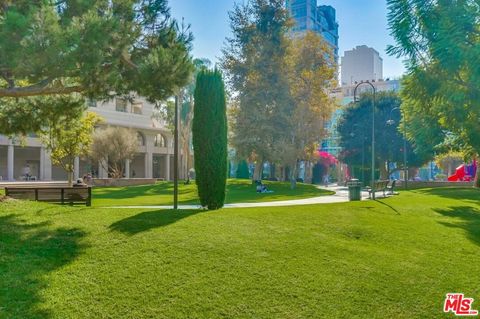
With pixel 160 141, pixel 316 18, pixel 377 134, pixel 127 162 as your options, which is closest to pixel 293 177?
pixel 377 134

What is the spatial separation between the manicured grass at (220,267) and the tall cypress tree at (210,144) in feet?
5.52

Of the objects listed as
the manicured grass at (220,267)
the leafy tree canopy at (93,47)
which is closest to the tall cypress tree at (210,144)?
the manicured grass at (220,267)

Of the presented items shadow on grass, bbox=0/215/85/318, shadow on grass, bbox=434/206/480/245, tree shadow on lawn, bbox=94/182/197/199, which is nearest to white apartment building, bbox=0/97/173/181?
tree shadow on lawn, bbox=94/182/197/199

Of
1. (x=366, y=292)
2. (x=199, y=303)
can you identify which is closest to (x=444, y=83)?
(x=366, y=292)

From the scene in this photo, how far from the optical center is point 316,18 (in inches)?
4646

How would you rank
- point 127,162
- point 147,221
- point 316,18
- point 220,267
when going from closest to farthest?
point 220,267 → point 147,221 → point 127,162 → point 316,18

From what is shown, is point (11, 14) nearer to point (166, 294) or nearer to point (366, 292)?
point (166, 294)

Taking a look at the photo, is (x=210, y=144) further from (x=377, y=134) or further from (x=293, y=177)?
(x=377, y=134)

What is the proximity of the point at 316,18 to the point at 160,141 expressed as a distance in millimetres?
78019

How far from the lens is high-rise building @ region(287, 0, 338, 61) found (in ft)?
368

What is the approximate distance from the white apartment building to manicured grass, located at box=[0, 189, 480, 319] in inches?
1388

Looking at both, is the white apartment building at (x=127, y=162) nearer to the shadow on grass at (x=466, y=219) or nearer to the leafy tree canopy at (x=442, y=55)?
the leafy tree canopy at (x=442, y=55)

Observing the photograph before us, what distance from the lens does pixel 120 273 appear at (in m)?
6.29

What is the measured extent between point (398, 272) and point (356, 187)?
439 inches
